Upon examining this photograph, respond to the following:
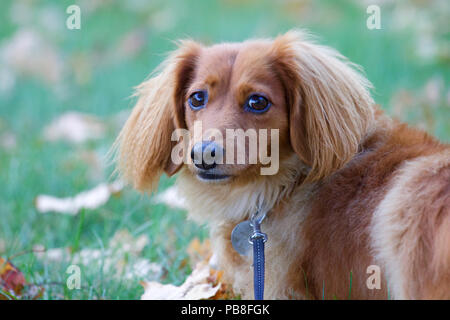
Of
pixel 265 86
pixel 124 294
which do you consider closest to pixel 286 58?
pixel 265 86

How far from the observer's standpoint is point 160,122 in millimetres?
2869

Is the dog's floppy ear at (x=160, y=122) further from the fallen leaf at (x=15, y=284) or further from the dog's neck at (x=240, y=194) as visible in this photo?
the fallen leaf at (x=15, y=284)

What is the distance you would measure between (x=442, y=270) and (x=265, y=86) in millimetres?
1103

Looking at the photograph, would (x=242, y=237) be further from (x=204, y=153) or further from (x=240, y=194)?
(x=204, y=153)

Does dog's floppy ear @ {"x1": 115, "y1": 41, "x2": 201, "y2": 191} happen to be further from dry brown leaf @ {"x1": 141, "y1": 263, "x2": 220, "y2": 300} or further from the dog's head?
dry brown leaf @ {"x1": 141, "y1": 263, "x2": 220, "y2": 300}

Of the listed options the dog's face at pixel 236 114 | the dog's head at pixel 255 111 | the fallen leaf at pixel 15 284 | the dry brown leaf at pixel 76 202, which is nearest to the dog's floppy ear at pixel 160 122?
the dog's head at pixel 255 111

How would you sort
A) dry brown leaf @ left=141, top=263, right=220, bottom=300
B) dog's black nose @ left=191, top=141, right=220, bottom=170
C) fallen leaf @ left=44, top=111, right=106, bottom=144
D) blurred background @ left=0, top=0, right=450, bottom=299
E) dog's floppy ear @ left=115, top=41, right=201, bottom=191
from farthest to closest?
fallen leaf @ left=44, top=111, right=106, bottom=144 → blurred background @ left=0, top=0, right=450, bottom=299 → dog's floppy ear @ left=115, top=41, right=201, bottom=191 → dry brown leaf @ left=141, top=263, right=220, bottom=300 → dog's black nose @ left=191, top=141, right=220, bottom=170

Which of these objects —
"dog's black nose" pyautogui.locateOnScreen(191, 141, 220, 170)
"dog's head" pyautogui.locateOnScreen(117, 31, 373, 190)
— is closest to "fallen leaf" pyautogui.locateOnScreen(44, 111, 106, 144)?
"dog's head" pyautogui.locateOnScreen(117, 31, 373, 190)

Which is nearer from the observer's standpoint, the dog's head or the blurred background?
the dog's head

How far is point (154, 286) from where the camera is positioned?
283 centimetres

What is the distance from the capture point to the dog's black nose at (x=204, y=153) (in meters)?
2.35

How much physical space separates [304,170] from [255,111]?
37cm

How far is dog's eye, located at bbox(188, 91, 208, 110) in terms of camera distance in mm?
2679

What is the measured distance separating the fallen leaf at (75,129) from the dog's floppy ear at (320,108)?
3.24m
